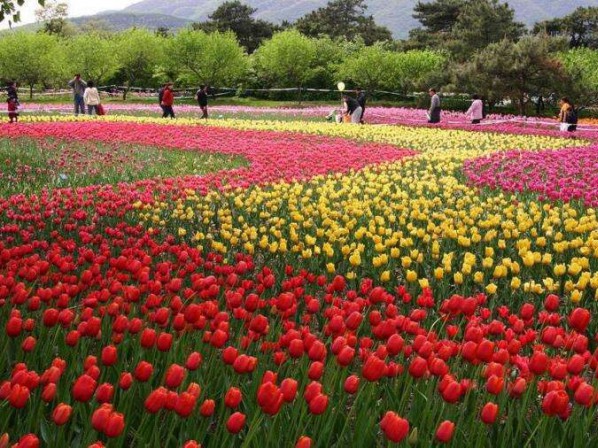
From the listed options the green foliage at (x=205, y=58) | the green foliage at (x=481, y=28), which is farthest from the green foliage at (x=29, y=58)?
the green foliage at (x=481, y=28)

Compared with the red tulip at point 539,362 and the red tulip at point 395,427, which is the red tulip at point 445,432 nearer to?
the red tulip at point 395,427

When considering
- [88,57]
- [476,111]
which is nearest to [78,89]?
[476,111]

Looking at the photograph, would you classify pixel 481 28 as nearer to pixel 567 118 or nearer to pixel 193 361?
pixel 567 118

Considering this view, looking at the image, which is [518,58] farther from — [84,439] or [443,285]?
[84,439]

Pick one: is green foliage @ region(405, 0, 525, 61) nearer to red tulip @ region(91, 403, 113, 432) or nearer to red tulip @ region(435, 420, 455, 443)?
red tulip @ region(435, 420, 455, 443)

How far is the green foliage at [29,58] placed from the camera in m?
52.6

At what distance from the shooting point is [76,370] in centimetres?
333

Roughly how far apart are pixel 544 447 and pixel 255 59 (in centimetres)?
5713

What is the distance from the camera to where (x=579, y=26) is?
67375 mm

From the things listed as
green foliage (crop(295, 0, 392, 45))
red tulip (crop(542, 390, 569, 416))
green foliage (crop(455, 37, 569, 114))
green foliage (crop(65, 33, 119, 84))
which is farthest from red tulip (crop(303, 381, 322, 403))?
green foliage (crop(295, 0, 392, 45))

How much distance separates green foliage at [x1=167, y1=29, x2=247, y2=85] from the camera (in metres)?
50.9

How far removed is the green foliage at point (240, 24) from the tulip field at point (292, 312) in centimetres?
6318

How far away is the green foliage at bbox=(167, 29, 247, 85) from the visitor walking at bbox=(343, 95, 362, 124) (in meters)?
25.0

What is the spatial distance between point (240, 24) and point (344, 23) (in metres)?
14.6
